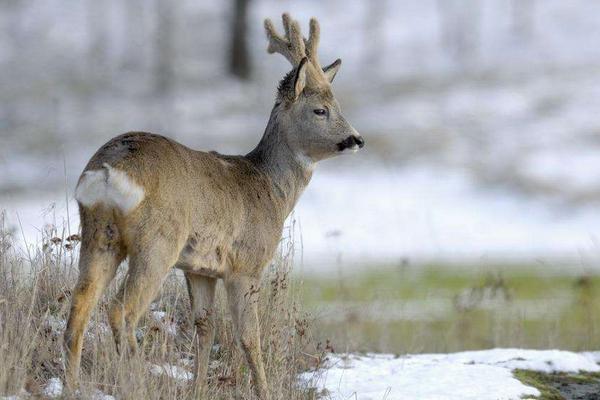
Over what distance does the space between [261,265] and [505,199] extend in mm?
21281

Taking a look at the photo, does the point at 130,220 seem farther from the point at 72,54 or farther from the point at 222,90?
the point at 72,54

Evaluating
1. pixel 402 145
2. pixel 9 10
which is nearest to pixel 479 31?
pixel 402 145

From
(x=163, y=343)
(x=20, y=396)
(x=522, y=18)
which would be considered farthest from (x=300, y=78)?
(x=522, y=18)

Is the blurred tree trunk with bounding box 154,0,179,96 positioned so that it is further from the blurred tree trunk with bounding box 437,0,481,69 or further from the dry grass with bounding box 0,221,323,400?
the dry grass with bounding box 0,221,323,400

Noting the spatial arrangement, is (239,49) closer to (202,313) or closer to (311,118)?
(311,118)

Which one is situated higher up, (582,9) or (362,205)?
(582,9)

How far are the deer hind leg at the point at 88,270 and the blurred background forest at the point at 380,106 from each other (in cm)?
1258

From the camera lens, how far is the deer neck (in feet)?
28.1

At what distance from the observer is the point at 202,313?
26.7 feet

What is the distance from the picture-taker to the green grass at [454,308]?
39.8 ft

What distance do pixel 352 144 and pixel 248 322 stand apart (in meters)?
1.46

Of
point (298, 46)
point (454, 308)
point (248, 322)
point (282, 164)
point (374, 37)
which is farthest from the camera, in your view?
point (374, 37)

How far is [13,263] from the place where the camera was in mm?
8203

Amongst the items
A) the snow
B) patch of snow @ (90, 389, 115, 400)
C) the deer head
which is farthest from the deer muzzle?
patch of snow @ (90, 389, 115, 400)
